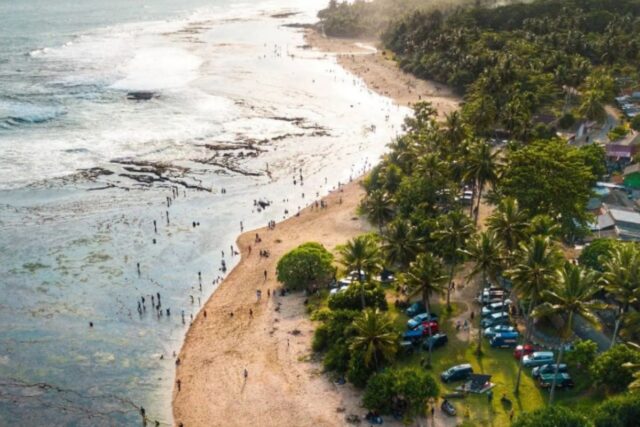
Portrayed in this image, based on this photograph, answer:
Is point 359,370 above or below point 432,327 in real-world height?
below

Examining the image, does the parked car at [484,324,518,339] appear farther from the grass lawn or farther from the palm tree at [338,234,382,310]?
the palm tree at [338,234,382,310]

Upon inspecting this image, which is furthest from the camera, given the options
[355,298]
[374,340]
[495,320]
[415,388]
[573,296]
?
[355,298]

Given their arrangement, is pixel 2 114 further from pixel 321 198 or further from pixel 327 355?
pixel 327 355

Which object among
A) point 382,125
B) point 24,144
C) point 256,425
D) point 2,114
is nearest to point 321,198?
point 382,125

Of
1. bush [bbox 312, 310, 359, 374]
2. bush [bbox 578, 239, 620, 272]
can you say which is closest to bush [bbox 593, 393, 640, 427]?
bush [bbox 312, 310, 359, 374]

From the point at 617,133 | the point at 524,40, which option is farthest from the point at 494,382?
the point at 524,40

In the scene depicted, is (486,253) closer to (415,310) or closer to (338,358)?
(415,310)
